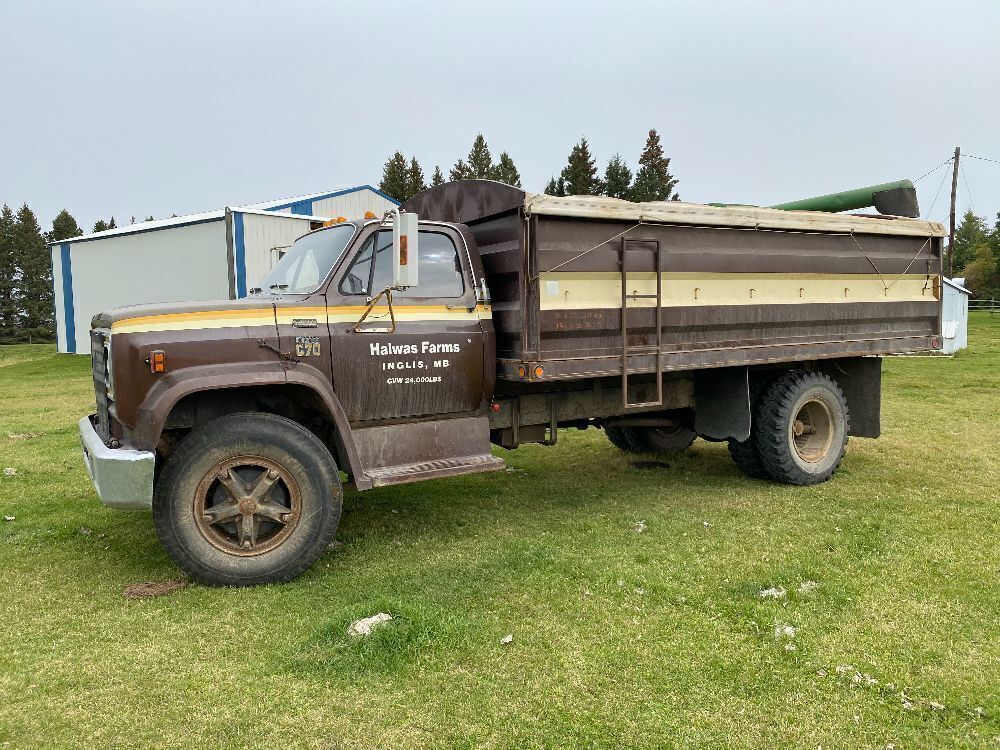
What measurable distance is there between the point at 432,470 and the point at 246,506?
1234 millimetres

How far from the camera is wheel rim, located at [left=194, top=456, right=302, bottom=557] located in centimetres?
455

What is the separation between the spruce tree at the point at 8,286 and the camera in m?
47.9

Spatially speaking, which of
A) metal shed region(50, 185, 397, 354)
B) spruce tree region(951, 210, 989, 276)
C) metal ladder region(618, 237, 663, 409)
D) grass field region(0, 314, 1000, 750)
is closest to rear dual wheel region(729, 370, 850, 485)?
grass field region(0, 314, 1000, 750)

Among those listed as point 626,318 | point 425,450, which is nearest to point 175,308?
point 425,450

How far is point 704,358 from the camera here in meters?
6.18

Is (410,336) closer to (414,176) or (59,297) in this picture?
(59,297)

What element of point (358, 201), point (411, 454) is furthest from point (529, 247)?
point (358, 201)

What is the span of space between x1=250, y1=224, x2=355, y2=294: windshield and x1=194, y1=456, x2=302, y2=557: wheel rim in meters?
1.25

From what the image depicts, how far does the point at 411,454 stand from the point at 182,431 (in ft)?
5.06

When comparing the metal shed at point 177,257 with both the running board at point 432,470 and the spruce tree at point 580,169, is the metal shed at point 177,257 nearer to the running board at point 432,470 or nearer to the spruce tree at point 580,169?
the running board at point 432,470

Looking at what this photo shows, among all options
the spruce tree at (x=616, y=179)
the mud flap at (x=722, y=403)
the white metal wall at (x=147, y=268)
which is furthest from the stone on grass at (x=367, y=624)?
the spruce tree at (x=616, y=179)

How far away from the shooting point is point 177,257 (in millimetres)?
20031

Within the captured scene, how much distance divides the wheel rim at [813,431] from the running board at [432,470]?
3.41m

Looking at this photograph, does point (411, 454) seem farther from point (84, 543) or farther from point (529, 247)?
point (84, 543)
